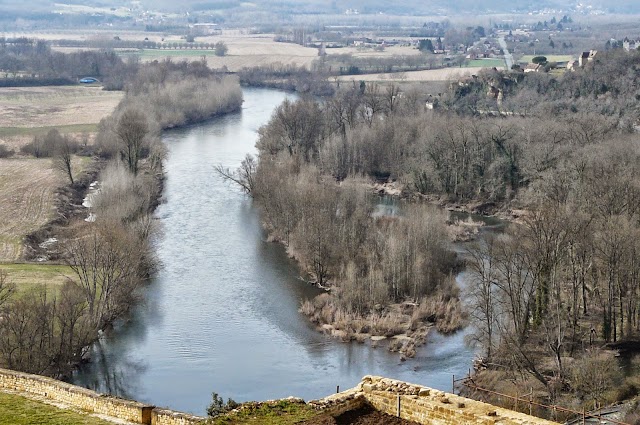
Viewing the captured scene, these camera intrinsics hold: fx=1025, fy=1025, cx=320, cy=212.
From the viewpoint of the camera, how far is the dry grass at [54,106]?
73188 millimetres

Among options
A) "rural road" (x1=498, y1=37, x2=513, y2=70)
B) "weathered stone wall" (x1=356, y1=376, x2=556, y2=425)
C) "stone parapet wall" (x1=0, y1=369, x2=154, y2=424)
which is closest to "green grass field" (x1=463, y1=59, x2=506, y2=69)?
"rural road" (x1=498, y1=37, x2=513, y2=70)

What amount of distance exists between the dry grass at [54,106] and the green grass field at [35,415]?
176 ft

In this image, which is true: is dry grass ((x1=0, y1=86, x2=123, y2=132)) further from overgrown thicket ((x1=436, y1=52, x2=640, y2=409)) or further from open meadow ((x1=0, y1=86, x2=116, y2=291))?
overgrown thicket ((x1=436, y1=52, x2=640, y2=409))

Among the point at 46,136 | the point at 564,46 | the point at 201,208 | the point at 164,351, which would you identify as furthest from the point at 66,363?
the point at 564,46

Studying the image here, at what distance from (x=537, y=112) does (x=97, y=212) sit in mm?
29263

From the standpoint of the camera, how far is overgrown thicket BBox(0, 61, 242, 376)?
27.9 m

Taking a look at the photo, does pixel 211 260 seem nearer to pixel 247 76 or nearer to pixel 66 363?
pixel 66 363

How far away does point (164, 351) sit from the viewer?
99.6 feet

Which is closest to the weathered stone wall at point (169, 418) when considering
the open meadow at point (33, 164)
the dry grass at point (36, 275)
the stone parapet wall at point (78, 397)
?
the stone parapet wall at point (78, 397)

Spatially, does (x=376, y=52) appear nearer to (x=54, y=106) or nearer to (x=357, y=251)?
(x=54, y=106)

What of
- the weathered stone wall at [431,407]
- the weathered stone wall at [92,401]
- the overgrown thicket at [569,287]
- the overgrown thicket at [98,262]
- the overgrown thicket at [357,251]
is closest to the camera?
the weathered stone wall at [431,407]

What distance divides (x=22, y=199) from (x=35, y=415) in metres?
33.8

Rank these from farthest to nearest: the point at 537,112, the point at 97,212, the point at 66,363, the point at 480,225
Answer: the point at 537,112, the point at 480,225, the point at 97,212, the point at 66,363

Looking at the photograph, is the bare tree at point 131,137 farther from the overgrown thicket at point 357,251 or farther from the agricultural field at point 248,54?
the agricultural field at point 248,54
